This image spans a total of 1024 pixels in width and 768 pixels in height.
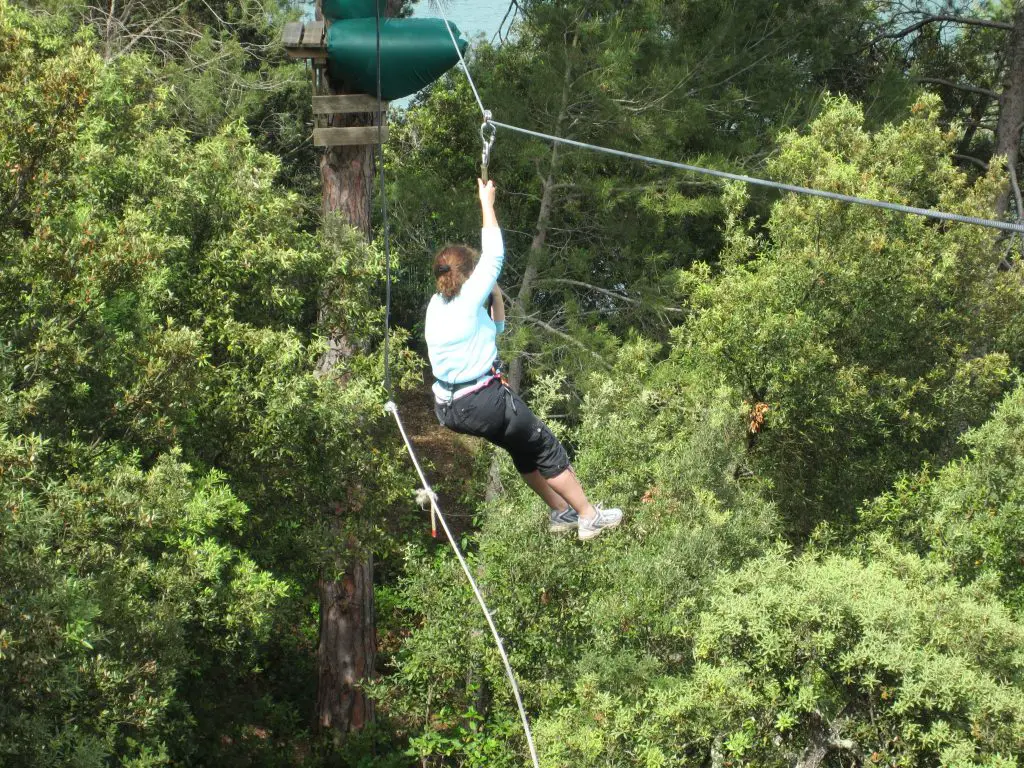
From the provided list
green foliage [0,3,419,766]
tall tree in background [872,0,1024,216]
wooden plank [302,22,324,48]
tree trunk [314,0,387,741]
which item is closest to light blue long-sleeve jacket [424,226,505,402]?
green foliage [0,3,419,766]

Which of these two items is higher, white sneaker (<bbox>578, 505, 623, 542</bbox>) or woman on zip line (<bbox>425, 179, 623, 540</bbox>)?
woman on zip line (<bbox>425, 179, 623, 540</bbox>)

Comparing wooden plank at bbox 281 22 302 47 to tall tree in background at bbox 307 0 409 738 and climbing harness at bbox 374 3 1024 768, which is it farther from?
tall tree in background at bbox 307 0 409 738

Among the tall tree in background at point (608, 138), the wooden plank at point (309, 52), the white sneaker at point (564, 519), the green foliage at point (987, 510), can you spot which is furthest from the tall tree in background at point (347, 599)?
the green foliage at point (987, 510)

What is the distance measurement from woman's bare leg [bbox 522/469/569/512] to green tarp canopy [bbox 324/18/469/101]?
4.79m

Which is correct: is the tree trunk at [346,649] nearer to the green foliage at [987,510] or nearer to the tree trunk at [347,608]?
the tree trunk at [347,608]

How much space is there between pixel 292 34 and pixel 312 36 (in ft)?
0.60

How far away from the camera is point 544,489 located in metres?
6.24

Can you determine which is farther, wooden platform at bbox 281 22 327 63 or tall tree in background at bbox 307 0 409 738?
tall tree in background at bbox 307 0 409 738

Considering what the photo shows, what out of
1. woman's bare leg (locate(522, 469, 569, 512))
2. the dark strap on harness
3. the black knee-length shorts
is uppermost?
the dark strap on harness

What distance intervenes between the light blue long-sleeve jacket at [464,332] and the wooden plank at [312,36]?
5.04 metres

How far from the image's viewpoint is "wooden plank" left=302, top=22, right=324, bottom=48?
32.0ft

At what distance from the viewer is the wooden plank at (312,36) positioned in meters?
9.74

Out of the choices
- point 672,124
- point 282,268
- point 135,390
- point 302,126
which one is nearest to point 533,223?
point 672,124

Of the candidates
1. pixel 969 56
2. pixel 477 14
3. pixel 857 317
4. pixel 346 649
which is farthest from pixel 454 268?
pixel 477 14
